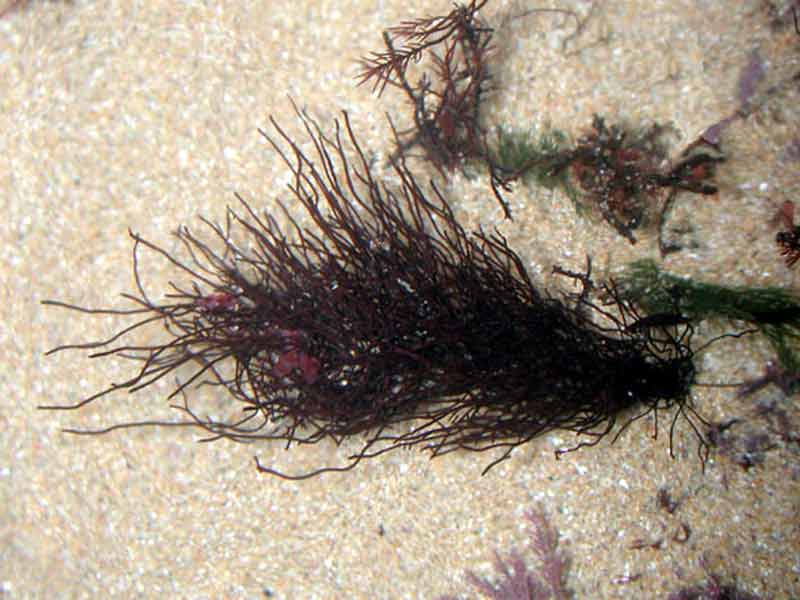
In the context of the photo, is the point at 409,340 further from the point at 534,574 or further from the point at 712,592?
the point at 712,592

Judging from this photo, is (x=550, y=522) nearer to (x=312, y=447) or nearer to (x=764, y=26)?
(x=312, y=447)

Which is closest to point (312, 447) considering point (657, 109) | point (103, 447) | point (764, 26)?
Result: point (103, 447)

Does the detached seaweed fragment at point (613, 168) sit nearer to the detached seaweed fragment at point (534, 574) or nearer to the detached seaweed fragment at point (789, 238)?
the detached seaweed fragment at point (789, 238)

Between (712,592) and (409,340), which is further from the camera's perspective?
(409,340)

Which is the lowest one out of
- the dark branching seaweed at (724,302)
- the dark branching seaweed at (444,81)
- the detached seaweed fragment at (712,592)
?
the detached seaweed fragment at (712,592)

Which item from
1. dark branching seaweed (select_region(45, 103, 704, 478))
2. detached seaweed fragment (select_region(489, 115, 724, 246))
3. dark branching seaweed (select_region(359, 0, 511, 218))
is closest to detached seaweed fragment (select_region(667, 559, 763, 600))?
dark branching seaweed (select_region(45, 103, 704, 478))

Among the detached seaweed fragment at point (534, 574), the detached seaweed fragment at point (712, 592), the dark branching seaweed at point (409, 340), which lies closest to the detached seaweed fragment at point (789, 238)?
the dark branching seaweed at point (409, 340)

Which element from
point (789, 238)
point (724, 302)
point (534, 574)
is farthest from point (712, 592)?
point (789, 238)
